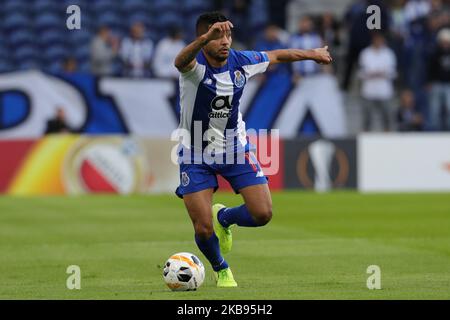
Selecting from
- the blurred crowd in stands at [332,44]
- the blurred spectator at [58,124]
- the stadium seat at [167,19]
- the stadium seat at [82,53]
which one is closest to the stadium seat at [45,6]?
the blurred crowd in stands at [332,44]

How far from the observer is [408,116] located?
28.0 meters

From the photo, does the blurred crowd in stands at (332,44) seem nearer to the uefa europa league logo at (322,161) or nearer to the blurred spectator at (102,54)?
the blurred spectator at (102,54)

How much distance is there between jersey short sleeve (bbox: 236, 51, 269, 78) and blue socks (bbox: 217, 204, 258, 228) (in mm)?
1310

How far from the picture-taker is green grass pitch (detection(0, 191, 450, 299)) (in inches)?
414

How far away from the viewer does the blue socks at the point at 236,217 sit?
11.2m

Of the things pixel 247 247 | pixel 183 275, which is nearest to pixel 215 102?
pixel 183 275

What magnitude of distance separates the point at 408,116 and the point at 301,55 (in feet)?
55.8

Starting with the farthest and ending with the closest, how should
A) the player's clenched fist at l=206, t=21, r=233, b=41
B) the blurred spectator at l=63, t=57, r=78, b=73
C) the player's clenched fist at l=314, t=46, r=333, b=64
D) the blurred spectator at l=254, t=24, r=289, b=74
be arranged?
the blurred spectator at l=63, t=57, r=78, b=73 < the blurred spectator at l=254, t=24, r=289, b=74 < the player's clenched fist at l=314, t=46, r=333, b=64 < the player's clenched fist at l=206, t=21, r=233, b=41

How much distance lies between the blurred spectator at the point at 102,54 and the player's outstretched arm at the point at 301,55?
1598 cm

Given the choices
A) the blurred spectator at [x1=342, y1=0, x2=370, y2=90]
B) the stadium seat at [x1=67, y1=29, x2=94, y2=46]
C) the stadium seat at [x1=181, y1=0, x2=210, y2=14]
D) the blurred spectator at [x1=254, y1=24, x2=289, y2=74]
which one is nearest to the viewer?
the blurred spectator at [x1=254, y1=24, x2=289, y2=74]

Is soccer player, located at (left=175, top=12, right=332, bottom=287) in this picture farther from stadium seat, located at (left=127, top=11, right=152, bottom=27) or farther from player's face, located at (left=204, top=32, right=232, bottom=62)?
stadium seat, located at (left=127, top=11, right=152, bottom=27)

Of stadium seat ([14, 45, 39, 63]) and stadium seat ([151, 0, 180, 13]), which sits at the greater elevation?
stadium seat ([151, 0, 180, 13])

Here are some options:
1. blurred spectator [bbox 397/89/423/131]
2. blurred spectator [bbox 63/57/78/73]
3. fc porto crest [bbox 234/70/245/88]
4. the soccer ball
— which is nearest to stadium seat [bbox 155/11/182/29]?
blurred spectator [bbox 63/57/78/73]
